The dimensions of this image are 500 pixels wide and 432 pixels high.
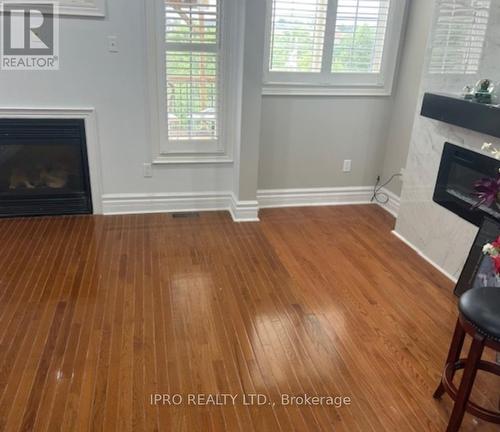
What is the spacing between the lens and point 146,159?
379 centimetres

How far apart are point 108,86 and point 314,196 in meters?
2.14

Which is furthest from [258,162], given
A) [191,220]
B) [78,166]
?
[78,166]

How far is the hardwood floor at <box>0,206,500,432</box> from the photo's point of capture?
6.21 ft

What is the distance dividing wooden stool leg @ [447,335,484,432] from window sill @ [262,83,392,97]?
9.17 feet

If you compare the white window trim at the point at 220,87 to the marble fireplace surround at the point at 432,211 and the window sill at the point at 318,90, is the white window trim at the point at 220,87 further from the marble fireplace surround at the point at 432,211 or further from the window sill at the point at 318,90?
the marble fireplace surround at the point at 432,211

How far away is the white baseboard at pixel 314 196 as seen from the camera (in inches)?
165

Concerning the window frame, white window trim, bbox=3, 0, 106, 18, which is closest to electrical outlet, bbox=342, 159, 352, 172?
the window frame

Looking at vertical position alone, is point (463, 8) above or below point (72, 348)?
above

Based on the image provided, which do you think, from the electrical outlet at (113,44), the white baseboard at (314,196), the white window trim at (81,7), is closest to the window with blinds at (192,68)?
the electrical outlet at (113,44)

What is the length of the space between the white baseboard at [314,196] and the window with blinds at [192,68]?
80 centimetres

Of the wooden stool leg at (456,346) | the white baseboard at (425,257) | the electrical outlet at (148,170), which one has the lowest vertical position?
the white baseboard at (425,257)

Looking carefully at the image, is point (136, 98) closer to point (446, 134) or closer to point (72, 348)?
point (72, 348)

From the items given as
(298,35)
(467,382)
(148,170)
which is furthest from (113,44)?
(467,382)

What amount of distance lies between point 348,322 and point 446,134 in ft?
5.08
